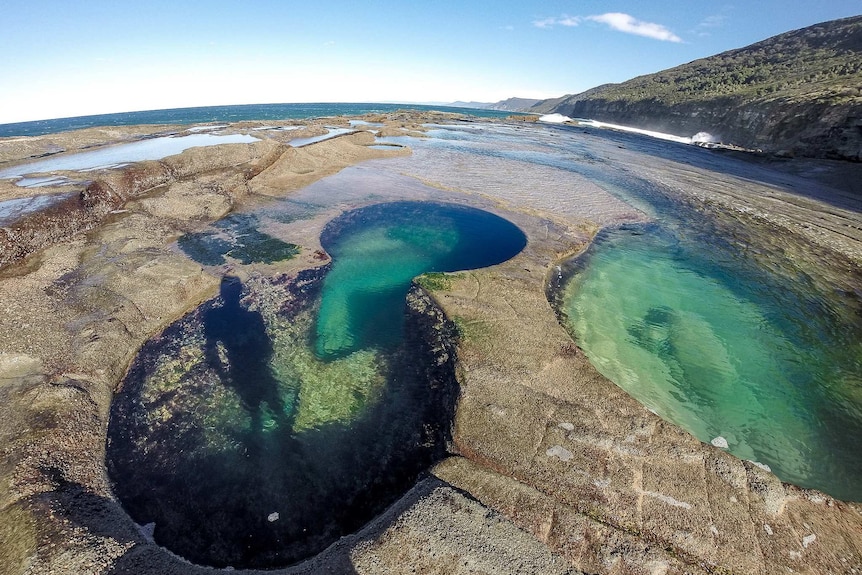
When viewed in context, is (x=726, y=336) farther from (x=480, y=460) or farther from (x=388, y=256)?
(x=388, y=256)

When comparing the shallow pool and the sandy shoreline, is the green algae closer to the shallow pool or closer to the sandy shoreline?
the sandy shoreline

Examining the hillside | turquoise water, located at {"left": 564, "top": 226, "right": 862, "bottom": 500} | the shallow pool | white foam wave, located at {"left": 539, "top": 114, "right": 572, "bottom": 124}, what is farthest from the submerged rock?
white foam wave, located at {"left": 539, "top": 114, "right": 572, "bottom": 124}

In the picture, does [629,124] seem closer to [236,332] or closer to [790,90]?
[790,90]

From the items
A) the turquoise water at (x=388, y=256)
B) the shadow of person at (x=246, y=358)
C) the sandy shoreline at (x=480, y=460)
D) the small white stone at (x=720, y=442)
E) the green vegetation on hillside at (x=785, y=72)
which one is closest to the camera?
the sandy shoreline at (x=480, y=460)

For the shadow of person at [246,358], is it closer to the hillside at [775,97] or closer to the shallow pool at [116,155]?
the shallow pool at [116,155]

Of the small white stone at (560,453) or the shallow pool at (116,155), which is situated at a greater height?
the shallow pool at (116,155)

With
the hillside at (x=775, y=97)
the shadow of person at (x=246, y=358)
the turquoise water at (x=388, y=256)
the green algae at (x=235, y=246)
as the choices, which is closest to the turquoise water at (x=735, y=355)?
the turquoise water at (x=388, y=256)
